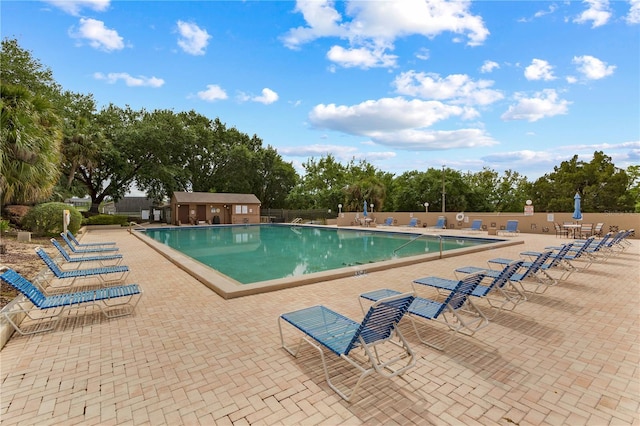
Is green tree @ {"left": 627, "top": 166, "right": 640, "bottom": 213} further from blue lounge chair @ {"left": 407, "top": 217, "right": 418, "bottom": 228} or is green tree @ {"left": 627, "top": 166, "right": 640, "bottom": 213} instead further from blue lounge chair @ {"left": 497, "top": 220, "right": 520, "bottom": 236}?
blue lounge chair @ {"left": 407, "top": 217, "right": 418, "bottom": 228}

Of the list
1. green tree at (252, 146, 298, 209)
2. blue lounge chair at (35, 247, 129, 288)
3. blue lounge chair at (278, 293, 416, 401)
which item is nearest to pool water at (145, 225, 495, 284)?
blue lounge chair at (35, 247, 129, 288)

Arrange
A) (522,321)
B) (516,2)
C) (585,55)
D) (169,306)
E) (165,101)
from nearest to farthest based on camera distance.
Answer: (522,321) → (169,306) → (516,2) → (585,55) → (165,101)

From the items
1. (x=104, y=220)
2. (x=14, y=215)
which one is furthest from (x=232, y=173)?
(x=14, y=215)

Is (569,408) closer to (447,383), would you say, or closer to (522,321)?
(447,383)

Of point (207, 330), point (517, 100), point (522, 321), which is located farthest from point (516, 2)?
point (207, 330)

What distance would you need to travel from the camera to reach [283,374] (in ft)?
10.5

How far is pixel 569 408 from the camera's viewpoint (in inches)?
104

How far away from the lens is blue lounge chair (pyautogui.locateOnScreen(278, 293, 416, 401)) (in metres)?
2.81

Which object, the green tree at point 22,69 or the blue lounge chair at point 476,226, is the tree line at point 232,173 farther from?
the blue lounge chair at point 476,226

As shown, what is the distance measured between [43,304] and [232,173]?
35.7 metres

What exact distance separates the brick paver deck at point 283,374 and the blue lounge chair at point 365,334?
151 mm

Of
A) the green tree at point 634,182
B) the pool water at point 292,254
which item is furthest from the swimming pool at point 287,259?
the green tree at point 634,182

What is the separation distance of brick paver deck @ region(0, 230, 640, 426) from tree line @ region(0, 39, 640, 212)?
1017 inches

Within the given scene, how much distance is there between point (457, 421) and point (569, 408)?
993mm
